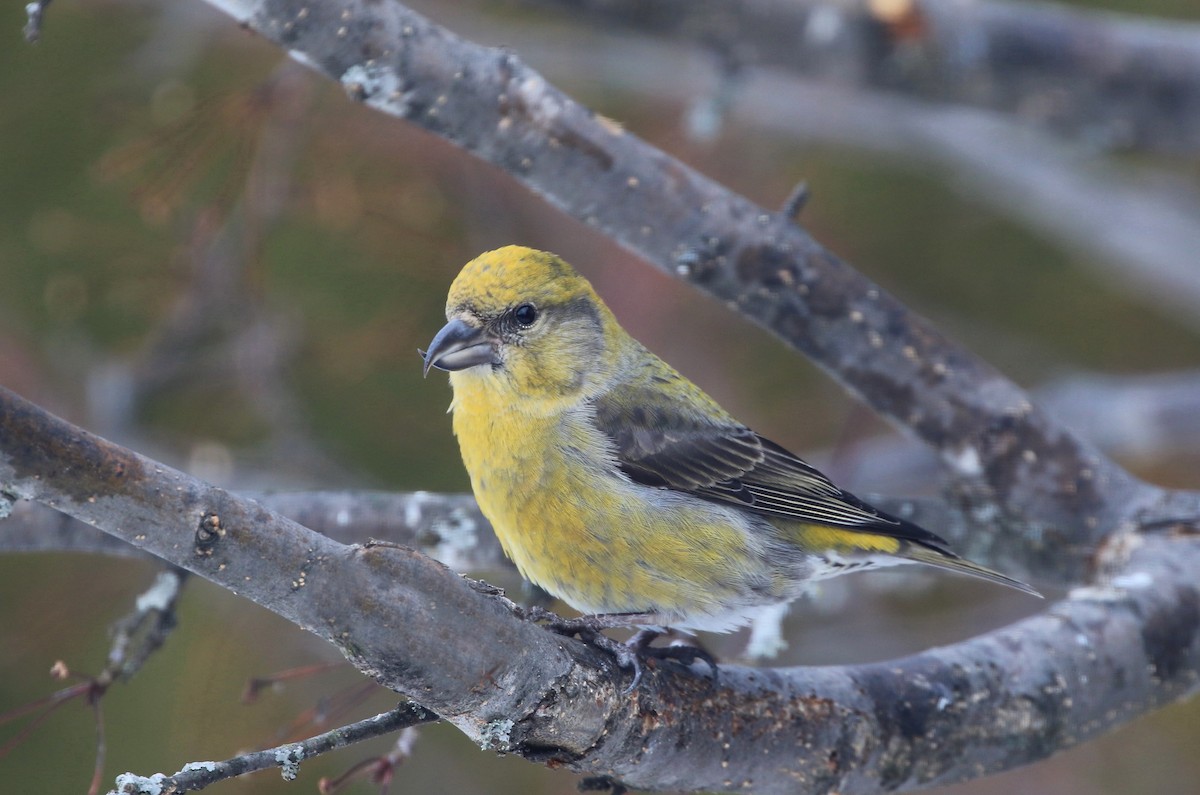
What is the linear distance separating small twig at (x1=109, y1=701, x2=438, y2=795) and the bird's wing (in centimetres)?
124

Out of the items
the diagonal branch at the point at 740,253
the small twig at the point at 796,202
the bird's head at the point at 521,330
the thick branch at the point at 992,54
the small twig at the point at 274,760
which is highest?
the thick branch at the point at 992,54

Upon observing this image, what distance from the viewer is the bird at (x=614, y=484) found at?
3354mm

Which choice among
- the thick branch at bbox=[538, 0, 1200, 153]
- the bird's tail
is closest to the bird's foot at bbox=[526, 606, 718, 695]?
the bird's tail

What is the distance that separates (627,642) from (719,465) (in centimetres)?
80

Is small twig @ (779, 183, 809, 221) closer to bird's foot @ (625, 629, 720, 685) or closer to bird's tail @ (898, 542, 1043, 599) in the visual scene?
bird's tail @ (898, 542, 1043, 599)

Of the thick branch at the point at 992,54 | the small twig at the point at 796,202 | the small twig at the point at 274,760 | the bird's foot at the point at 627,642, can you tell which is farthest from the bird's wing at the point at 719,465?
the thick branch at the point at 992,54

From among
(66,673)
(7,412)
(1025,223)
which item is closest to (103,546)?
(66,673)

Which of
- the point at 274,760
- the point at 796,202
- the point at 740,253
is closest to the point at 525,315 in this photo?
the point at 740,253

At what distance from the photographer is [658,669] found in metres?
2.99

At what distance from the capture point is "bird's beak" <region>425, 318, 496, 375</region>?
3.36m

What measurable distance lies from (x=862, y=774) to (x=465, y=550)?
1.54 m

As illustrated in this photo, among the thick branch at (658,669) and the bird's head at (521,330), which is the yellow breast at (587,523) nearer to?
the bird's head at (521,330)

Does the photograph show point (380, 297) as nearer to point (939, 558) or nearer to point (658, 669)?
point (939, 558)

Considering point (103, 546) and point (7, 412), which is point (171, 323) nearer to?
point (103, 546)
